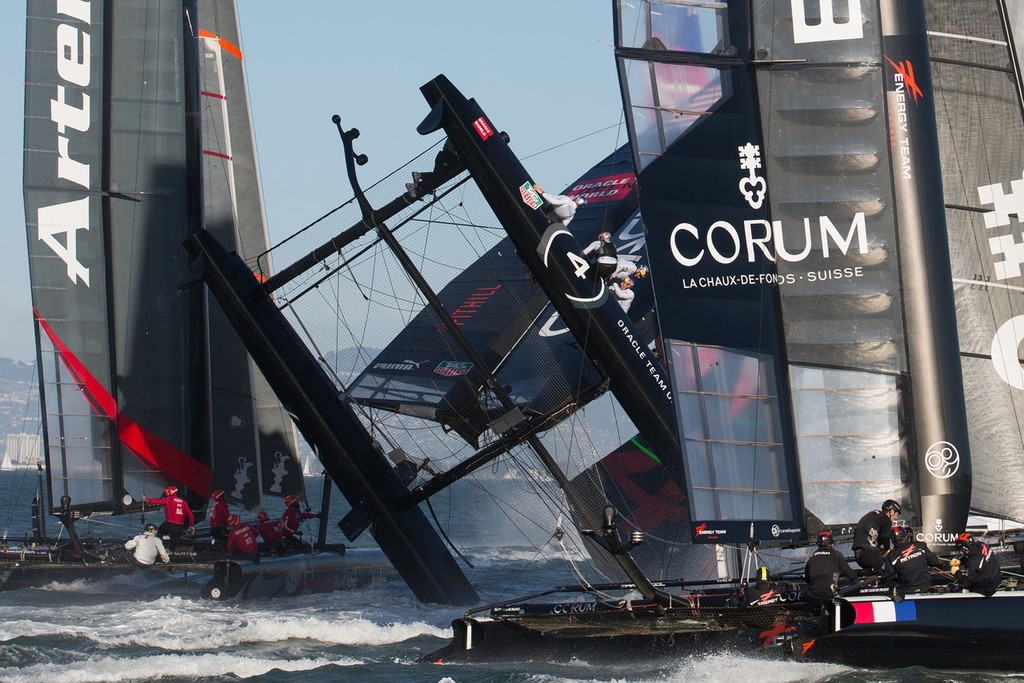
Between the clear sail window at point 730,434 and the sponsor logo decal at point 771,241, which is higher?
the sponsor logo decal at point 771,241

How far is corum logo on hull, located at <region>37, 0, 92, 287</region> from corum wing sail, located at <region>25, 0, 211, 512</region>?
0.05 feet

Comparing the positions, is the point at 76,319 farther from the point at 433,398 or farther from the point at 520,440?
the point at 520,440

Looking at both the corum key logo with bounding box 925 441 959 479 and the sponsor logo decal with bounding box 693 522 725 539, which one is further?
the sponsor logo decal with bounding box 693 522 725 539

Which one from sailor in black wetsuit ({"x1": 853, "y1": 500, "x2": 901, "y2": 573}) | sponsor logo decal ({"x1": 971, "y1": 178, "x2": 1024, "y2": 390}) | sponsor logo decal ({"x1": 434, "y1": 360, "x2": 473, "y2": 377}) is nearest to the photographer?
sailor in black wetsuit ({"x1": 853, "y1": 500, "x2": 901, "y2": 573})

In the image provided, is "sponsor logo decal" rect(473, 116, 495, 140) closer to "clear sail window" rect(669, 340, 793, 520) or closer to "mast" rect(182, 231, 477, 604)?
"mast" rect(182, 231, 477, 604)

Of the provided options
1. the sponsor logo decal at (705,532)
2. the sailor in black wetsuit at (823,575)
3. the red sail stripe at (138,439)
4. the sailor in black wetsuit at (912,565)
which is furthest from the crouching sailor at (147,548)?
the sailor in black wetsuit at (912,565)

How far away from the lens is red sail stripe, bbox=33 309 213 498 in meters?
17.8

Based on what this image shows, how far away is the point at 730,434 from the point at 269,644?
4597mm

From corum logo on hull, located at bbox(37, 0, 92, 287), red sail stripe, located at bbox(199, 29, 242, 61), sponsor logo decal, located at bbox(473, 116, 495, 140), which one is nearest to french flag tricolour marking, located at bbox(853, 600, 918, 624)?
sponsor logo decal, located at bbox(473, 116, 495, 140)

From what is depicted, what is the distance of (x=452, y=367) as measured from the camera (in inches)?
675

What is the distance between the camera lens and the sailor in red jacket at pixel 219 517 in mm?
17078

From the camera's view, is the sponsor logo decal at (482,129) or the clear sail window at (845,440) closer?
the clear sail window at (845,440)

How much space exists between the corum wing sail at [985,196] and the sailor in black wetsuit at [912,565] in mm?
3136

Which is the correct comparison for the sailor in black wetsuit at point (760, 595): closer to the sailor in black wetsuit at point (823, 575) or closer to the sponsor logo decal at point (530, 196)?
the sailor in black wetsuit at point (823, 575)
